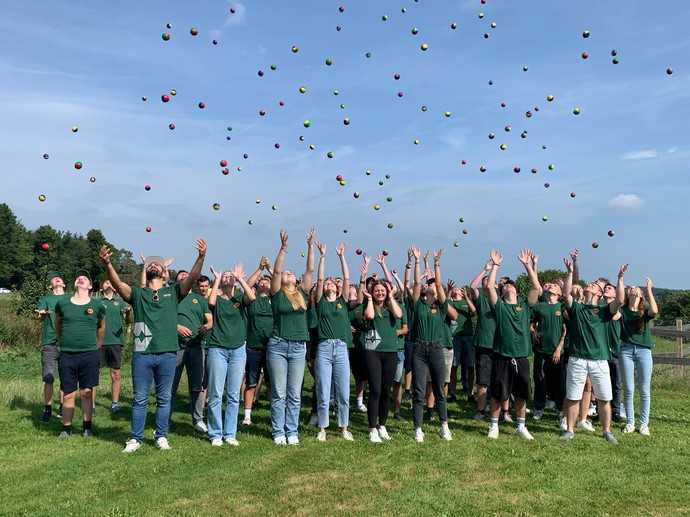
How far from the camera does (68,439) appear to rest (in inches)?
317

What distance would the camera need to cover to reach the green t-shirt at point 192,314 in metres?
8.46

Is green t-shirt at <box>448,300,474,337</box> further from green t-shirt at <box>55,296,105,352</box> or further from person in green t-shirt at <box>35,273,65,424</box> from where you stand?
person in green t-shirt at <box>35,273,65,424</box>

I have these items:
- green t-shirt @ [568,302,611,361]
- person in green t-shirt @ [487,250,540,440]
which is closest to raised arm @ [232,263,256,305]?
person in green t-shirt @ [487,250,540,440]

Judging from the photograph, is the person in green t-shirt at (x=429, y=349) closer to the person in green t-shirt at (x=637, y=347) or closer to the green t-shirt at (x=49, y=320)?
the person in green t-shirt at (x=637, y=347)

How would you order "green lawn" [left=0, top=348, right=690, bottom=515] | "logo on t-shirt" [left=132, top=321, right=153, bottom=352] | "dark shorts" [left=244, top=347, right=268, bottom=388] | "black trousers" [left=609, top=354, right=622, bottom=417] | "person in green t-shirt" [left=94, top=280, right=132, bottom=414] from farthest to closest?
"person in green t-shirt" [left=94, top=280, right=132, bottom=414] → "black trousers" [left=609, top=354, right=622, bottom=417] → "dark shorts" [left=244, top=347, right=268, bottom=388] → "logo on t-shirt" [left=132, top=321, right=153, bottom=352] → "green lawn" [left=0, top=348, right=690, bottom=515]

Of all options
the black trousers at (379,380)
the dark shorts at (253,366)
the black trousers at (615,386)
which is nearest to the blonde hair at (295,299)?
the black trousers at (379,380)

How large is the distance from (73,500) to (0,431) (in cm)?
358

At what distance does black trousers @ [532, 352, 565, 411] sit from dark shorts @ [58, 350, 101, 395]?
6.65 meters

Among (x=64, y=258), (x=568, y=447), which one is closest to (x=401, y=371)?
(x=568, y=447)

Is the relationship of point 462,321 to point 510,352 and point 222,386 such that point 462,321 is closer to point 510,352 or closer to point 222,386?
point 510,352

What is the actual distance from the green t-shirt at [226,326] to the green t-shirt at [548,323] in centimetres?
445

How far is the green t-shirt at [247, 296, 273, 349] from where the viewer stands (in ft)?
29.5

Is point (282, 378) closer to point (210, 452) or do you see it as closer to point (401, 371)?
point (210, 452)

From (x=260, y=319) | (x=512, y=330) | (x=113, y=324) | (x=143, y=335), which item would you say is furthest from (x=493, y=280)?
(x=113, y=324)
